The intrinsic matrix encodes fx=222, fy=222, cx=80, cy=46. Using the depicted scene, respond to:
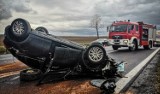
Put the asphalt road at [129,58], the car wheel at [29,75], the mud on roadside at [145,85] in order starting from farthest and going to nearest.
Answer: the asphalt road at [129,58] < the car wheel at [29,75] < the mud on roadside at [145,85]

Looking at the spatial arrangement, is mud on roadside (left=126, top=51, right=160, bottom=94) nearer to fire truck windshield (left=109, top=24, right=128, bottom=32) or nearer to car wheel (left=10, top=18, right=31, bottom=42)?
car wheel (left=10, top=18, right=31, bottom=42)

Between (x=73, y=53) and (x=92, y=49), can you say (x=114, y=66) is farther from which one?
(x=73, y=53)

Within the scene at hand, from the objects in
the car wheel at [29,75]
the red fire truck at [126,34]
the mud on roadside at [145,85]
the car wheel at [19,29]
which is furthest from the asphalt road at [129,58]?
the car wheel at [19,29]

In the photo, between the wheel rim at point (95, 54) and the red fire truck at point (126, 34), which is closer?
the wheel rim at point (95, 54)

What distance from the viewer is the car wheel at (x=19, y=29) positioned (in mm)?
6539

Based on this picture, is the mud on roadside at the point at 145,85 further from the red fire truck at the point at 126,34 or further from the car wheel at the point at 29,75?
the red fire truck at the point at 126,34

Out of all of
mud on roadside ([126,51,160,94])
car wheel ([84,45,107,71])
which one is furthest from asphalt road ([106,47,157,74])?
car wheel ([84,45,107,71])

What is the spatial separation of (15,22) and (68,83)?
244 cm

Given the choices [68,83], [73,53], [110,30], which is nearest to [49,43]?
[73,53]

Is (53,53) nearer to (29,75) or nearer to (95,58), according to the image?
(29,75)

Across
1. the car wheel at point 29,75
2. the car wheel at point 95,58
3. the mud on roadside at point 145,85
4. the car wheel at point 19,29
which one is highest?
the car wheel at point 19,29

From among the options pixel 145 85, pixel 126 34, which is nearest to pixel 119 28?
pixel 126 34

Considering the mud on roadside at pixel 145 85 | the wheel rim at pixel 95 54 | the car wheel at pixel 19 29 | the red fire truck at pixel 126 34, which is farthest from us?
the red fire truck at pixel 126 34

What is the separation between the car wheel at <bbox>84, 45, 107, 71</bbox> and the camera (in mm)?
6980
